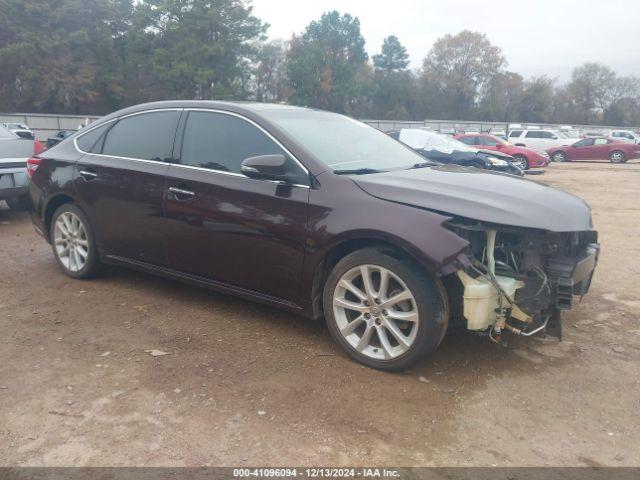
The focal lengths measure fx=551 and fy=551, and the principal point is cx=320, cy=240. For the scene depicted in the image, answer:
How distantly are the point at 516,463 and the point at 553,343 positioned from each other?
61.3 inches

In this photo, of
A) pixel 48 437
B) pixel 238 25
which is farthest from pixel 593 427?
pixel 238 25

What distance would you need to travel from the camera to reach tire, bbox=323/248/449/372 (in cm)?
321

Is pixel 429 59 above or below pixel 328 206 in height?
above

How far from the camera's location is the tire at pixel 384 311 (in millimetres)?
3213

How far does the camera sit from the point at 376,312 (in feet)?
11.2

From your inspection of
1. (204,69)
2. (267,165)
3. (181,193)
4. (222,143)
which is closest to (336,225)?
(267,165)

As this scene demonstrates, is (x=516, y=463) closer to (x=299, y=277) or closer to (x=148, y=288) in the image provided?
(x=299, y=277)

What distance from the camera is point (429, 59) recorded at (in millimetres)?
77812

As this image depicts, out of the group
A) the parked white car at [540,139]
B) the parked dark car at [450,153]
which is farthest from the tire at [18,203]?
the parked white car at [540,139]

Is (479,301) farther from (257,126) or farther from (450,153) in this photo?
(450,153)

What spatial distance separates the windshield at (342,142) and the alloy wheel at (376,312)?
788mm

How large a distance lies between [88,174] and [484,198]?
336 centimetres

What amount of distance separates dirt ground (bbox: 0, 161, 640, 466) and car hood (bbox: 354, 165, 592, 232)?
0.96 m

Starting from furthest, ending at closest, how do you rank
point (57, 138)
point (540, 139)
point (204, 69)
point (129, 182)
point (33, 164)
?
point (204, 69) < point (540, 139) < point (57, 138) < point (33, 164) < point (129, 182)
